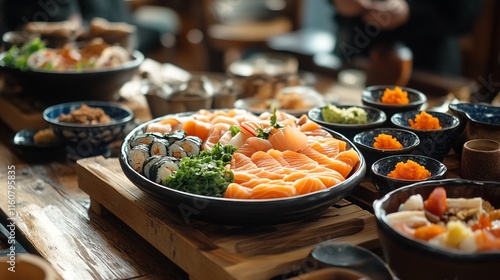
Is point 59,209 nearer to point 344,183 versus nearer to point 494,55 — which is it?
point 344,183

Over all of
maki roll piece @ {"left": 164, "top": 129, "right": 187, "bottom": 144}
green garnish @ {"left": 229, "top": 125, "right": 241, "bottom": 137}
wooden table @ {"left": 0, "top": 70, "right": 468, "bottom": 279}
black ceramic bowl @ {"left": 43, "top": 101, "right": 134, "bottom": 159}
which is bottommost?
wooden table @ {"left": 0, "top": 70, "right": 468, "bottom": 279}

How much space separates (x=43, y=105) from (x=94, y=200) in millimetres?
930

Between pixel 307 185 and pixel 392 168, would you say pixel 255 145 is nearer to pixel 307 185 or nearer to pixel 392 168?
→ pixel 307 185

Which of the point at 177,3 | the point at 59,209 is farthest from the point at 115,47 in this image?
the point at 177,3

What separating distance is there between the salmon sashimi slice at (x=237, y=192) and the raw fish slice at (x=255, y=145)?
0.22 meters

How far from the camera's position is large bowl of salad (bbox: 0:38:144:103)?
265 centimetres

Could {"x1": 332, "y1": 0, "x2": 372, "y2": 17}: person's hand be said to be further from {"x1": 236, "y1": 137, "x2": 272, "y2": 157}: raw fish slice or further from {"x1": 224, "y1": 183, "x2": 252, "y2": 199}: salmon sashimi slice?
{"x1": 224, "y1": 183, "x2": 252, "y2": 199}: salmon sashimi slice

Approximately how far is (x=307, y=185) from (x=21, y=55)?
177 cm

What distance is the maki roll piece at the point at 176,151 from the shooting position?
5.66 ft

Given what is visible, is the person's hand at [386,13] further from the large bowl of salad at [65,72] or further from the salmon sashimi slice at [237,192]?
the salmon sashimi slice at [237,192]

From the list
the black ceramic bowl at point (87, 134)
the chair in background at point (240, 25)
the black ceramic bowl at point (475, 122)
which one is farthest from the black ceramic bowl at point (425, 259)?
the chair in background at point (240, 25)

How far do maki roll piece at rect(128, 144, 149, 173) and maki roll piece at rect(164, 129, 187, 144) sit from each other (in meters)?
0.07

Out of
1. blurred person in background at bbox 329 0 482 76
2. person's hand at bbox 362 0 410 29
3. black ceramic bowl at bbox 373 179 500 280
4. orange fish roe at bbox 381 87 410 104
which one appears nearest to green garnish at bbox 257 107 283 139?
black ceramic bowl at bbox 373 179 500 280

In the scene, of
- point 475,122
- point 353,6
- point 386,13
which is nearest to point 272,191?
point 475,122
